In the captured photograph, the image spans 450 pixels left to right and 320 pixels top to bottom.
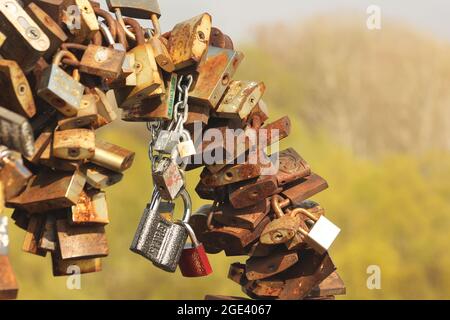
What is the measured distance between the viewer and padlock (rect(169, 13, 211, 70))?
1.87 meters

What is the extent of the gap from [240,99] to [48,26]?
0.47 m

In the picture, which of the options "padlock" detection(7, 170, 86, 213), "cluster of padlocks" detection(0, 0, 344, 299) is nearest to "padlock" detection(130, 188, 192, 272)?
"cluster of padlocks" detection(0, 0, 344, 299)

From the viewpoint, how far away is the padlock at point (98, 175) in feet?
5.70

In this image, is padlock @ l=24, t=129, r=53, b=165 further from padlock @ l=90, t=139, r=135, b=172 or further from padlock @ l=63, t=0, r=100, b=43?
padlock @ l=63, t=0, r=100, b=43

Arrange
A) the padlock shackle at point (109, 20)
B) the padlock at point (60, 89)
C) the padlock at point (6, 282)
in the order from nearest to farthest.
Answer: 1. the padlock at point (6, 282)
2. the padlock at point (60, 89)
3. the padlock shackle at point (109, 20)

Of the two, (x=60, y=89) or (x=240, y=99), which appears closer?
(x=60, y=89)

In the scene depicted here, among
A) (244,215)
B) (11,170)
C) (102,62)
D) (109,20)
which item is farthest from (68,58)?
(244,215)

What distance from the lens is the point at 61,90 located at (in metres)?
1.62

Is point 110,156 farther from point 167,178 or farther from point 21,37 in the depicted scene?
point 21,37

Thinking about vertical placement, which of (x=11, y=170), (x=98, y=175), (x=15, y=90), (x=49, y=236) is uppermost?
(x=15, y=90)

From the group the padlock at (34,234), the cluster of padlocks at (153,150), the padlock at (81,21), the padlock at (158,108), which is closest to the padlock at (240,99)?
the cluster of padlocks at (153,150)

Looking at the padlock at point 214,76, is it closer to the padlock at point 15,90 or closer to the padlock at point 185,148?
the padlock at point 185,148

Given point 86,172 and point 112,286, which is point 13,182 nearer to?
point 86,172

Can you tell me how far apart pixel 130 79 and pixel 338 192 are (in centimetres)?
710
